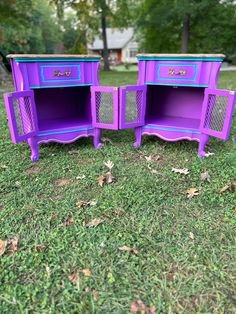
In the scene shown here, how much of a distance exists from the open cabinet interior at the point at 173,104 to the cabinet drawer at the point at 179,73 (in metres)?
0.58

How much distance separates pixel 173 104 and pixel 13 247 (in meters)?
2.83

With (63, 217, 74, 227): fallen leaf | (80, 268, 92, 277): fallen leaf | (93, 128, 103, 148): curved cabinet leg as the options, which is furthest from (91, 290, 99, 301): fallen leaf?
(93, 128, 103, 148): curved cabinet leg

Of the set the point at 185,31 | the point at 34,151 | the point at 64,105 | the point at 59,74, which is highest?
the point at 185,31

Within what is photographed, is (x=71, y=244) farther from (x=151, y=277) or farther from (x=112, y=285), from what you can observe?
(x=151, y=277)

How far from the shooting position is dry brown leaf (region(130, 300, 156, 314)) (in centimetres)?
132

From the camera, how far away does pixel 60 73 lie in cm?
284

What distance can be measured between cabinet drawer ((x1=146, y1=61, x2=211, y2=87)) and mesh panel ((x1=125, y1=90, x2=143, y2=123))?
0.77 ft

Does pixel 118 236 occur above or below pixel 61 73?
below

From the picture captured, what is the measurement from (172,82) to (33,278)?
7.70 ft

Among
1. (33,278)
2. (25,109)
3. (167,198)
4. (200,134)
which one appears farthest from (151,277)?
(25,109)

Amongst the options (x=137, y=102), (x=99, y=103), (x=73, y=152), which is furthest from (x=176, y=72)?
(x=73, y=152)

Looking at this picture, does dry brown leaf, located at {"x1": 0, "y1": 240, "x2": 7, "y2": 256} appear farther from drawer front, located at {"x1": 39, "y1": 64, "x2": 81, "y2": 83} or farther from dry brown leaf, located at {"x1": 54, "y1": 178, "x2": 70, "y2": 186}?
drawer front, located at {"x1": 39, "y1": 64, "x2": 81, "y2": 83}

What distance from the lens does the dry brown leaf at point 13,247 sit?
170cm

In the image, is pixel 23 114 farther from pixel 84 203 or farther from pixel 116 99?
pixel 84 203
